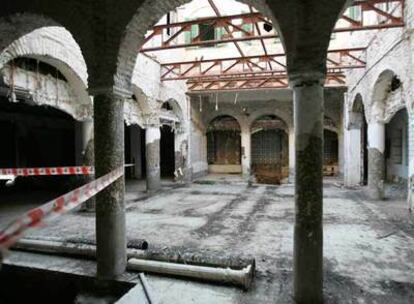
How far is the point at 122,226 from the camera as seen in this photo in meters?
4.30

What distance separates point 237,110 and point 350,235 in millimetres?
12877

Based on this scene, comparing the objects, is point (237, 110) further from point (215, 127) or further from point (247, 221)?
point (247, 221)

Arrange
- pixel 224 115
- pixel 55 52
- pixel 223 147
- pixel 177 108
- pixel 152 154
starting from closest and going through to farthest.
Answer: pixel 55 52 < pixel 152 154 < pixel 177 108 < pixel 224 115 < pixel 223 147

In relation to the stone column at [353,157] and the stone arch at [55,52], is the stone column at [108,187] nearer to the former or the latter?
the stone arch at [55,52]

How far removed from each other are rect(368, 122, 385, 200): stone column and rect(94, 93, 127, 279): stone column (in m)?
9.11

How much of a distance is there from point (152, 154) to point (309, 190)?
31.5 ft

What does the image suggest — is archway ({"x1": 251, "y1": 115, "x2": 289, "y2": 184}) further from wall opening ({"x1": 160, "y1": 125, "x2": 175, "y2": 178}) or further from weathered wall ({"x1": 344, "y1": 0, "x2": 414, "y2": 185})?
weathered wall ({"x1": 344, "y1": 0, "x2": 414, "y2": 185})

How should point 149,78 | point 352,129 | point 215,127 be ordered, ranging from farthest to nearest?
point 215,127 < point 352,129 < point 149,78

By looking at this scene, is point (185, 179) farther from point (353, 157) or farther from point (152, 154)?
point (353, 157)

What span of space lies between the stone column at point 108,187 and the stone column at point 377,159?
359 inches

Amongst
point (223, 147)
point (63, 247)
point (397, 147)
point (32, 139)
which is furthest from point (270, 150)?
point (63, 247)

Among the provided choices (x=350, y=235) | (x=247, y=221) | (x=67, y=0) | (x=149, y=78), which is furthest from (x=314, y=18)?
(x=149, y=78)

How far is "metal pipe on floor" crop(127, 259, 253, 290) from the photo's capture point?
3908mm

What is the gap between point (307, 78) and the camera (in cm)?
346
